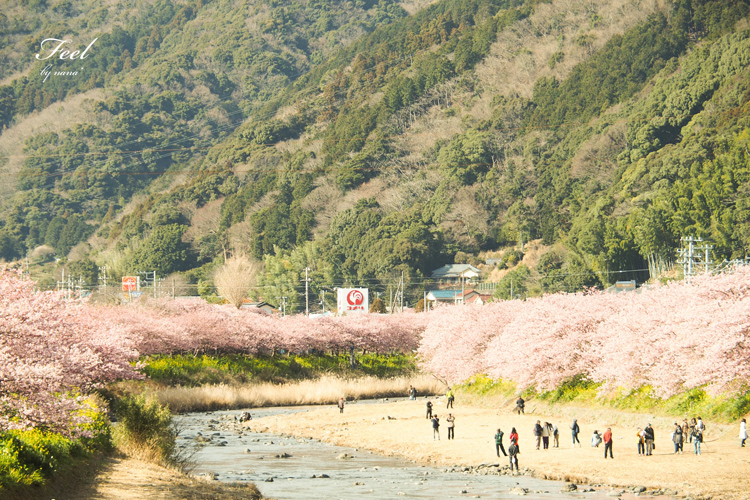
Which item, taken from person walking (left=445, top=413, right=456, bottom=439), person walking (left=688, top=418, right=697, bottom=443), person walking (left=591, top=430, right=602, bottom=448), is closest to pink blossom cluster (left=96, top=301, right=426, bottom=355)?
person walking (left=445, top=413, right=456, bottom=439)

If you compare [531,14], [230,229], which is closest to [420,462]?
[230,229]

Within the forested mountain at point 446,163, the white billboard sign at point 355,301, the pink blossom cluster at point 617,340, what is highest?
the forested mountain at point 446,163

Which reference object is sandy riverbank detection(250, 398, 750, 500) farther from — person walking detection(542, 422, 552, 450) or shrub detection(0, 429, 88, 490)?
shrub detection(0, 429, 88, 490)

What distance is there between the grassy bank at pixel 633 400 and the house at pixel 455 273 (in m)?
55.4

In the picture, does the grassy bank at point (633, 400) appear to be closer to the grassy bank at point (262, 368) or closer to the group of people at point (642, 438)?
the group of people at point (642, 438)

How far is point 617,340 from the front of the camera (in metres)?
34.6

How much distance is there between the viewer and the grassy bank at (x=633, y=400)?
2888 centimetres

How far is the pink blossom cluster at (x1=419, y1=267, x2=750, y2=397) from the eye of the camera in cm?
2750

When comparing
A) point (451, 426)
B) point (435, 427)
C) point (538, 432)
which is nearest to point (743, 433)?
point (538, 432)

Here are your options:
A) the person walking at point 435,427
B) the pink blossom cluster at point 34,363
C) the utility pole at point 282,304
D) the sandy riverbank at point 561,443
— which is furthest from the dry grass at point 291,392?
the utility pole at point 282,304

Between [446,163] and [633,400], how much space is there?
92.8 m

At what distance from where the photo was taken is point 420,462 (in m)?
29.7

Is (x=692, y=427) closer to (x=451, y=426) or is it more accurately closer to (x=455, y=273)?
(x=451, y=426)

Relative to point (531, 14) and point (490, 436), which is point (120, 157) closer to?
point (531, 14)
